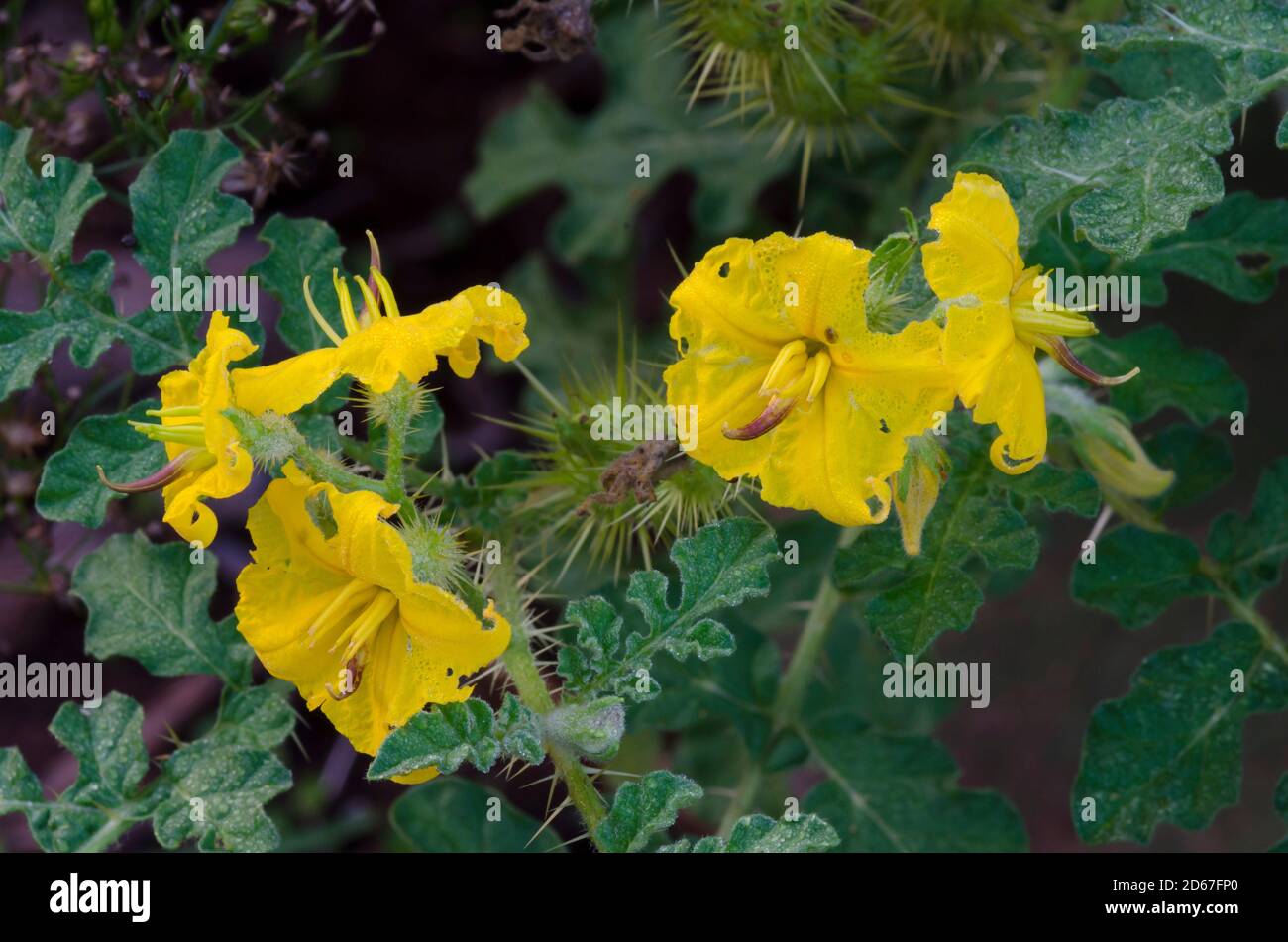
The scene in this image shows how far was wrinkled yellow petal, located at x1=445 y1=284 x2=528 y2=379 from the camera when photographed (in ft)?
5.41

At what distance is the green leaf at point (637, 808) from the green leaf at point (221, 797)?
0.50 meters

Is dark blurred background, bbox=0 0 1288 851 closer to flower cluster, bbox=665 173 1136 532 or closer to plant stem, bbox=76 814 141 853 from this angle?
plant stem, bbox=76 814 141 853

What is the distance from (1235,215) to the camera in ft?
6.97

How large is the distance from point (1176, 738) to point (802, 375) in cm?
92

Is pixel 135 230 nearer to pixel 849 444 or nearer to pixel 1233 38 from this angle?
pixel 849 444

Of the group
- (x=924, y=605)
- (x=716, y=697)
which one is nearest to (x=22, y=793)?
(x=716, y=697)

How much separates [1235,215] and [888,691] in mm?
925

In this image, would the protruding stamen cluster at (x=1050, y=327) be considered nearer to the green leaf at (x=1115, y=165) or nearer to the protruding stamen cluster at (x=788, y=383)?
the green leaf at (x=1115, y=165)

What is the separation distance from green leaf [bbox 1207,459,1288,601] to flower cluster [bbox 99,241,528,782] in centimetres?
125

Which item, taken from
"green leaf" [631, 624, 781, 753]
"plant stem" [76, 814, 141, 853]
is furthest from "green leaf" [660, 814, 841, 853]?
"plant stem" [76, 814, 141, 853]

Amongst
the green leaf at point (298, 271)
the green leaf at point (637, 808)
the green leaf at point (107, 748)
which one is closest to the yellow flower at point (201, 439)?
the green leaf at point (298, 271)

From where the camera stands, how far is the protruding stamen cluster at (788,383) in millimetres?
1570

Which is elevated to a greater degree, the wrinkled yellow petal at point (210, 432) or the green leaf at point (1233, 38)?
the green leaf at point (1233, 38)
